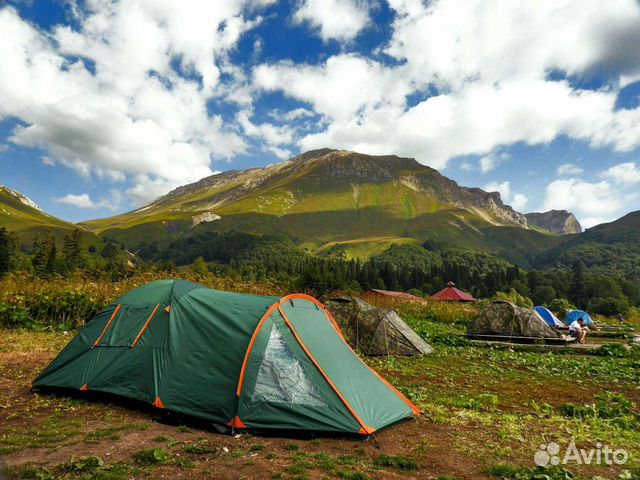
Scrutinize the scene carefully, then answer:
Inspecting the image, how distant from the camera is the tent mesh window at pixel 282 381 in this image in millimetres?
7254

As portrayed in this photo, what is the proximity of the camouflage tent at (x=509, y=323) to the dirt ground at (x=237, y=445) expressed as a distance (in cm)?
1272

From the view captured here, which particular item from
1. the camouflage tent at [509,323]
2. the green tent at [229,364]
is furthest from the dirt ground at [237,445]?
the camouflage tent at [509,323]

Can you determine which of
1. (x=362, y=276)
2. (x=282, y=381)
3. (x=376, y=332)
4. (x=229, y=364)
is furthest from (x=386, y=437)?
(x=362, y=276)

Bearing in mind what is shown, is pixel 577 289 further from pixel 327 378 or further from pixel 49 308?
pixel 327 378

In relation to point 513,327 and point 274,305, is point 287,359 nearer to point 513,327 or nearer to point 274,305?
point 274,305

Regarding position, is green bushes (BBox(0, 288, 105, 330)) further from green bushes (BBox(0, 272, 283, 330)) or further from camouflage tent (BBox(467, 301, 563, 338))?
camouflage tent (BBox(467, 301, 563, 338))

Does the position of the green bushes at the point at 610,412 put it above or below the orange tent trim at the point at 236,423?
above

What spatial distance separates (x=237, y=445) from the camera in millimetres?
6406

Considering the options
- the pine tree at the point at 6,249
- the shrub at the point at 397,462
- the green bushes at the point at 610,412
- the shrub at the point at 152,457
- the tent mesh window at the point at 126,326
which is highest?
the pine tree at the point at 6,249

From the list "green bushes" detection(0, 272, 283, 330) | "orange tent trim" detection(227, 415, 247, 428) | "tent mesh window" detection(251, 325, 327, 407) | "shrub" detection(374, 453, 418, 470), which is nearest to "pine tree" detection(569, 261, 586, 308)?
"green bushes" detection(0, 272, 283, 330)

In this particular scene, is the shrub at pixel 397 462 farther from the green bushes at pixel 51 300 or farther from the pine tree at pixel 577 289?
the pine tree at pixel 577 289

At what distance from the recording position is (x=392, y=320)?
1605 centimetres

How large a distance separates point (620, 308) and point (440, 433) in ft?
292

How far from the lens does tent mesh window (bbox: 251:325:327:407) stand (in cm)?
725
